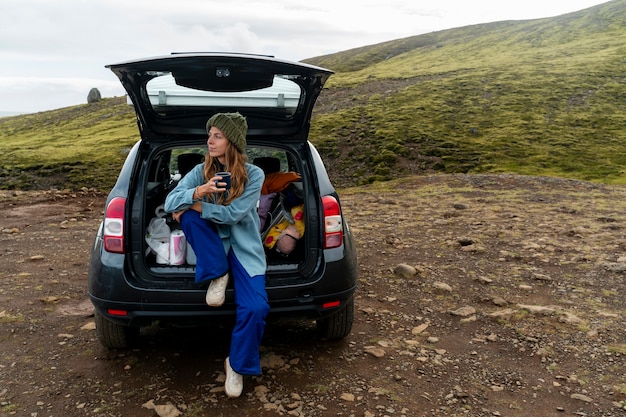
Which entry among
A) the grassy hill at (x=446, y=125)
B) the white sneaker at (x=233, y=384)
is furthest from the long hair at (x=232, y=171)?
the grassy hill at (x=446, y=125)

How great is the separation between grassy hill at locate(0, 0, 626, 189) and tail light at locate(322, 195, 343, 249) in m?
24.3

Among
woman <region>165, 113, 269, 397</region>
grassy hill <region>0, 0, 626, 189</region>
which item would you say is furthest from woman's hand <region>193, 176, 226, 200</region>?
grassy hill <region>0, 0, 626, 189</region>

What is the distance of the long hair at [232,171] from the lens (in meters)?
3.78

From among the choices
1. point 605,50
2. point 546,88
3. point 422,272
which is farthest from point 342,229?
point 605,50

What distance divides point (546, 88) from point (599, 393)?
181ft

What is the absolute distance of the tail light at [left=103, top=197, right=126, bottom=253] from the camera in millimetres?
3869

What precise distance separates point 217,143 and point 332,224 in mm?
1121

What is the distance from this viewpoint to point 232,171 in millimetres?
3795

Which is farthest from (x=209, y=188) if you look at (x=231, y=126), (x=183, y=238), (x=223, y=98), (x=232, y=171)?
(x=223, y=98)

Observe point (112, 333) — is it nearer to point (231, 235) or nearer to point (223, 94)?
point (231, 235)

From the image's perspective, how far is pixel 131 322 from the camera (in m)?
3.81

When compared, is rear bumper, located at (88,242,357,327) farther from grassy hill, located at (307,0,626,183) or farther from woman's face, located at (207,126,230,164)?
grassy hill, located at (307,0,626,183)

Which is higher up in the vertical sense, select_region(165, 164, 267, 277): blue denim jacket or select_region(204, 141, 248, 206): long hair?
select_region(204, 141, 248, 206): long hair

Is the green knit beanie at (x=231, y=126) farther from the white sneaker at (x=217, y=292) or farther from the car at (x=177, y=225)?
the white sneaker at (x=217, y=292)
